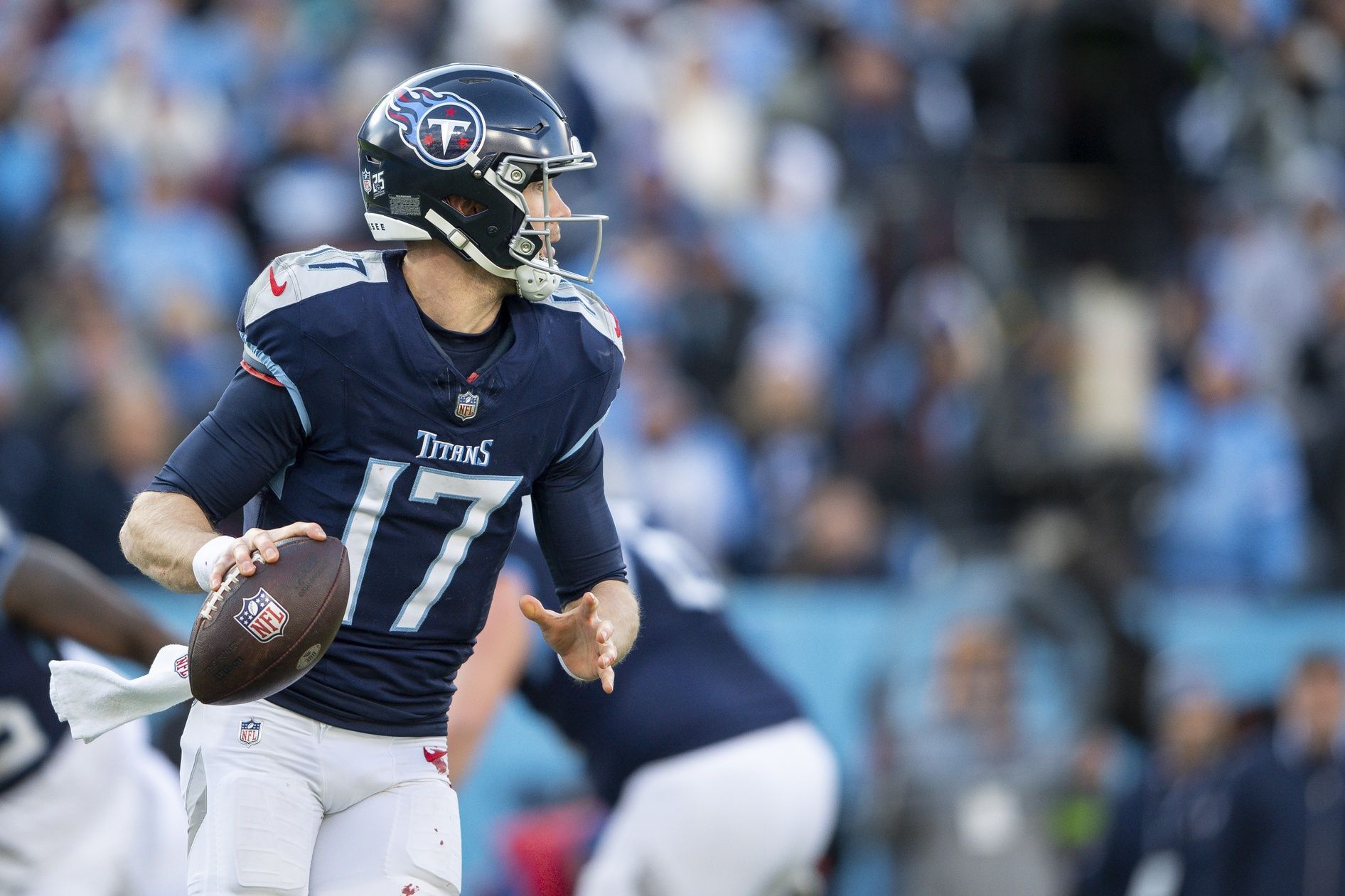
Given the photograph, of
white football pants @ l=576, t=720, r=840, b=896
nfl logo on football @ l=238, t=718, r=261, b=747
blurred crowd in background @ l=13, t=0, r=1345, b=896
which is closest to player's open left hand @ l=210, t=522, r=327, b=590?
nfl logo on football @ l=238, t=718, r=261, b=747

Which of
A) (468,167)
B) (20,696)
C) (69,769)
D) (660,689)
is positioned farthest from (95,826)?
(468,167)

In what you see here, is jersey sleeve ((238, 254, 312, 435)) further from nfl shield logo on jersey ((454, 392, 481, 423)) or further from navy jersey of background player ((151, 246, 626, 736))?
nfl shield logo on jersey ((454, 392, 481, 423))

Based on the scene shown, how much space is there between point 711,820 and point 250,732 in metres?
2.35

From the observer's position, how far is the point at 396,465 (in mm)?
3238

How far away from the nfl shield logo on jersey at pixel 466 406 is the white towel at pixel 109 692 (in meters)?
0.65

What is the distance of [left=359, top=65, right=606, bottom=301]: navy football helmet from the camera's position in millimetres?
3322

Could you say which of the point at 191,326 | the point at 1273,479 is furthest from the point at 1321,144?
the point at 191,326

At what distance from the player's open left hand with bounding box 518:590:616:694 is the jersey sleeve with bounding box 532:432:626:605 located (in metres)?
0.17

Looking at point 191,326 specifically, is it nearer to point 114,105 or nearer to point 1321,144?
point 114,105

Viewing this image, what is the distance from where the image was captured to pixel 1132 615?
26.7 feet

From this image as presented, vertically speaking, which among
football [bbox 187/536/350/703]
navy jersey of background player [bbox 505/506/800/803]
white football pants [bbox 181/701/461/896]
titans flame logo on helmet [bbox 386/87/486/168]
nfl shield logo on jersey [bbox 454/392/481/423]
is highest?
titans flame logo on helmet [bbox 386/87/486/168]

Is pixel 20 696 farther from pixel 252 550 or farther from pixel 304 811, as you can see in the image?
pixel 252 550

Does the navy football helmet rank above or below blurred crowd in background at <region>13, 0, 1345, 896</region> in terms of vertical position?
above

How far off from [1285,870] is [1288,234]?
4.13m
